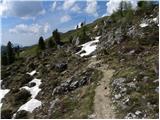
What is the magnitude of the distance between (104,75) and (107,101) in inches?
500

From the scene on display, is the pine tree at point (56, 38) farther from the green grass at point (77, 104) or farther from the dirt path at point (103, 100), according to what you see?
the green grass at point (77, 104)

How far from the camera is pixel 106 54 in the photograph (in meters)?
72.8

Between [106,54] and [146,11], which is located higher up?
[146,11]

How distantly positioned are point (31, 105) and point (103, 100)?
14.6 metres

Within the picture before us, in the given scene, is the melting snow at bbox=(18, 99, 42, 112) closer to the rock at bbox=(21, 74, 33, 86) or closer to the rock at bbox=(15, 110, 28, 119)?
the rock at bbox=(15, 110, 28, 119)

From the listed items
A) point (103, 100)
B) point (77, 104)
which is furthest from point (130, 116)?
point (77, 104)

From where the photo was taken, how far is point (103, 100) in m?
42.1

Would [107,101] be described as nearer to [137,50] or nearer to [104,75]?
[104,75]

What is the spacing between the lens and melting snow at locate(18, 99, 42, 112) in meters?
51.0

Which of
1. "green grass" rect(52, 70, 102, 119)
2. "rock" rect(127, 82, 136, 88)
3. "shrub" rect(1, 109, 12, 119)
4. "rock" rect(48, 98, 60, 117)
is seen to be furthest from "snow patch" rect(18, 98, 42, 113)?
"rock" rect(127, 82, 136, 88)

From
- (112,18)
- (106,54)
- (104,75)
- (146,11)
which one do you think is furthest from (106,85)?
(112,18)

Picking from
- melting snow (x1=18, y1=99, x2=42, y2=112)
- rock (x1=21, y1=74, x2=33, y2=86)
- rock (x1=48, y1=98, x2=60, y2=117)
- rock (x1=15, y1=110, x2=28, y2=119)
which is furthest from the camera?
rock (x1=21, y1=74, x2=33, y2=86)

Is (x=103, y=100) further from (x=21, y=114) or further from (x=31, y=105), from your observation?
(x=31, y=105)

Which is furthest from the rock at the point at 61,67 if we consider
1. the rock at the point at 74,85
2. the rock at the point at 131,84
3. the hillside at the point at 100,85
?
the rock at the point at 131,84
